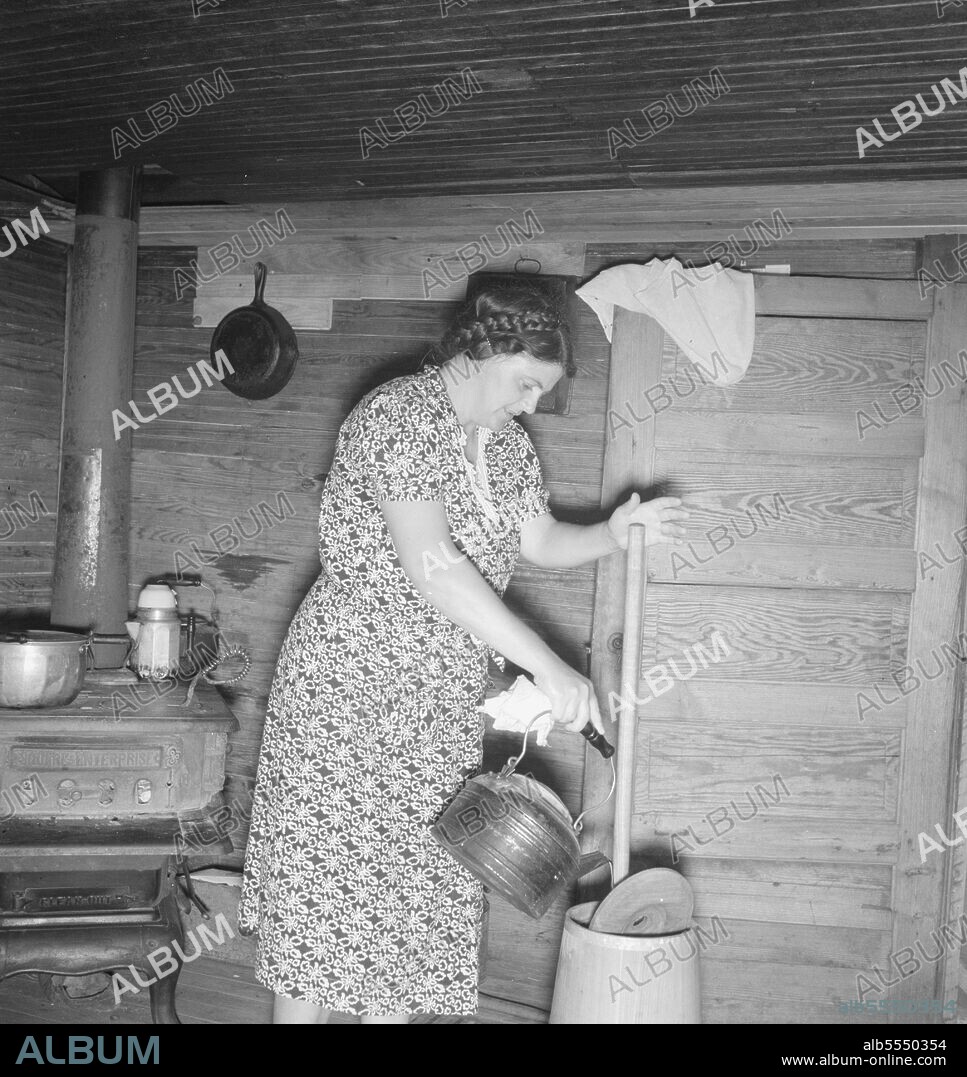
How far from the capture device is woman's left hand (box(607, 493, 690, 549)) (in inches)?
91.3

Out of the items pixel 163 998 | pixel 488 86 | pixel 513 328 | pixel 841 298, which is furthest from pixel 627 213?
pixel 163 998

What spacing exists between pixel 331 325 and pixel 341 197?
1.30ft

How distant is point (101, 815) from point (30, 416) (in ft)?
4.78

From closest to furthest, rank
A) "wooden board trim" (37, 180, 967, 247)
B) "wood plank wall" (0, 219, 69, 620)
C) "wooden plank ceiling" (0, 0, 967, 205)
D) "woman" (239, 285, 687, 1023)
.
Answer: "wooden plank ceiling" (0, 0, 967, 205), "woman" (239, 285, 687, 1023), "wooden board trim" (37, 180, 967, 247), "wood plank wall" (0, 219, 69, 620)

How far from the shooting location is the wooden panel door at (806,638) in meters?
2.85

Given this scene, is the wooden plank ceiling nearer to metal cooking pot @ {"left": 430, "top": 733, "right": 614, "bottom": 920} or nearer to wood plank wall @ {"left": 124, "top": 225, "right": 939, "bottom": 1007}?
wood plank wall @ {"left": 124, "top": 225, "right": 939, "bottom": 1007}

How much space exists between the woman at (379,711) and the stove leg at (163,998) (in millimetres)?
464

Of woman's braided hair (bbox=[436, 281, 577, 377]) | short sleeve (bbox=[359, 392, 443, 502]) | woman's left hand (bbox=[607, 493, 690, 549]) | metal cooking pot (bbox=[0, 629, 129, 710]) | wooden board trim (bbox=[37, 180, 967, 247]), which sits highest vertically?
wooden board trim (bbox=[37, 180, 967, 247])

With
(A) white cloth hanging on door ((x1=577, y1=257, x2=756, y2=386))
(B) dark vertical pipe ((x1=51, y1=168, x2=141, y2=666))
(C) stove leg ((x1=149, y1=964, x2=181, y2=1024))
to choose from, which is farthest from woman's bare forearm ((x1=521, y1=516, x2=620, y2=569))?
(C) stove leg ((x1=149, y1=964, x2=181, y2=1024))

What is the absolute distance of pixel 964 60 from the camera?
1.96 metres

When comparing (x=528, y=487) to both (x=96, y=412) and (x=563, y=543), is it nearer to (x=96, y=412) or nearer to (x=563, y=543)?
(x=563, y=543)

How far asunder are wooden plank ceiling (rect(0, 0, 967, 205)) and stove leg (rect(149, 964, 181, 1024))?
2.13m

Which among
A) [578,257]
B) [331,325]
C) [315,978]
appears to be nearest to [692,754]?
[315,978]
